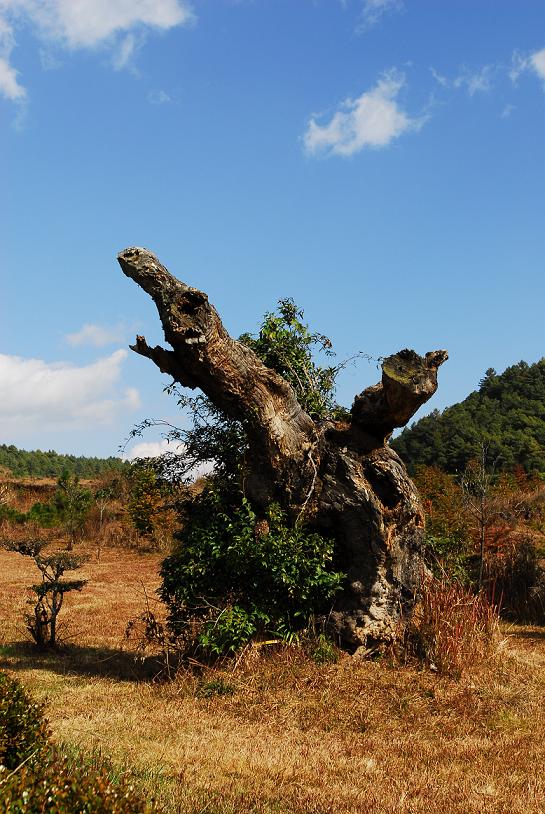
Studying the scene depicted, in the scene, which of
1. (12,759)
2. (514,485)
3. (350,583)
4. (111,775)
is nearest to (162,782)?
(111,775)

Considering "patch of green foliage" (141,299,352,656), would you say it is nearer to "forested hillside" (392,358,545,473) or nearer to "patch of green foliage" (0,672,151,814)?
"patch of green foliage" (0,672,151,814)

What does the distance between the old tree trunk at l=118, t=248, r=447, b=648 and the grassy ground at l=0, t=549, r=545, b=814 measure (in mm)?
1001

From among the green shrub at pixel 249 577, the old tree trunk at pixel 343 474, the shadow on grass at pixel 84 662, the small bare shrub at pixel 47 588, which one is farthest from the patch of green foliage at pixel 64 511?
the old tree trunk at pixel 343 474

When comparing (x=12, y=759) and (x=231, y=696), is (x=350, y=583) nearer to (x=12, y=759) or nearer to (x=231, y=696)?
(x=231, y=696)

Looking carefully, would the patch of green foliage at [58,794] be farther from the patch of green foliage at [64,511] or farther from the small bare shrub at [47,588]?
the patch of green foliage at [64,511]

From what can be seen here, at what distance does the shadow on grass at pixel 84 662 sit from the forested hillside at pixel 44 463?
162 feet

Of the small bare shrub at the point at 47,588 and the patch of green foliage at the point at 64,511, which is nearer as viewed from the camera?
the small bare shrub at the point at 47,588

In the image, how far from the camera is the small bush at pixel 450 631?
8836mm

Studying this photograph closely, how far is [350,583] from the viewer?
9594 millimetres

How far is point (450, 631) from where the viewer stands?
909 cm

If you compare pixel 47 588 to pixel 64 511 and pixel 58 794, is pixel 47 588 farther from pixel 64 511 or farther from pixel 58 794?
pixel 64 511

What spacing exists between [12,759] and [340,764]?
2.82m

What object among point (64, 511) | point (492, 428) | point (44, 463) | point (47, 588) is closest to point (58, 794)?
point (47, 588)

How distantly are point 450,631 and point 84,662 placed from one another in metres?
5.27
